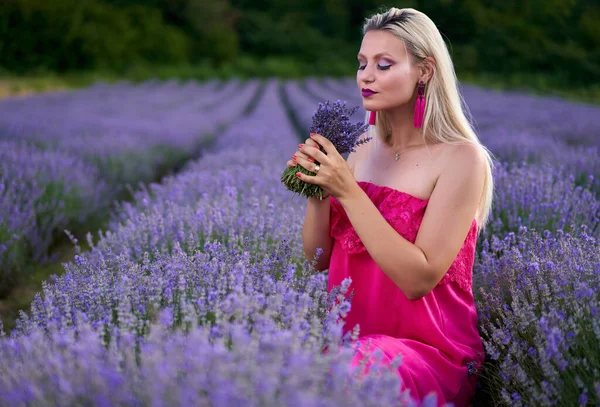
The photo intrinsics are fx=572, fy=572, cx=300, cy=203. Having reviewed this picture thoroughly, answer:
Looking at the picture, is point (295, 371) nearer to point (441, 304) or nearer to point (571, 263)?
point (441, 304)

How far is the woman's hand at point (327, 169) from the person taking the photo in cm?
161

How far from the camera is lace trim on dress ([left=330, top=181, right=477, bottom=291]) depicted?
1761mm

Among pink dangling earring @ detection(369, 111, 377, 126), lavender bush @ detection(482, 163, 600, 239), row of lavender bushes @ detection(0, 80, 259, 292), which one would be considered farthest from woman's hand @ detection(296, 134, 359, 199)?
row of lavender bushes @ detection(0, 80, 259, 292)

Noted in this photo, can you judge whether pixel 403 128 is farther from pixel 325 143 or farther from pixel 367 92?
pixel 325 143

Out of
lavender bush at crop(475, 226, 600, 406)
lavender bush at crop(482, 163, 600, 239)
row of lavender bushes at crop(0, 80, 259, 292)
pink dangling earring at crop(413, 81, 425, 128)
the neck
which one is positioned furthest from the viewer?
row of lavender bushes at crop(0, 80, 259, 292)

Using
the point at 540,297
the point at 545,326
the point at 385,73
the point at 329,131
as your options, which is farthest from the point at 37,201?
the point at 545,326

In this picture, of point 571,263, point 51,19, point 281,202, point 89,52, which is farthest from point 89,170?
point 89,52

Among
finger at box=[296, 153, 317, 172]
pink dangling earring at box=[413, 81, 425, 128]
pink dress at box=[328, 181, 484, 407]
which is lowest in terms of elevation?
pink dress at box=[328, 181, 484, 407]

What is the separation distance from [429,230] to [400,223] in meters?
0.13

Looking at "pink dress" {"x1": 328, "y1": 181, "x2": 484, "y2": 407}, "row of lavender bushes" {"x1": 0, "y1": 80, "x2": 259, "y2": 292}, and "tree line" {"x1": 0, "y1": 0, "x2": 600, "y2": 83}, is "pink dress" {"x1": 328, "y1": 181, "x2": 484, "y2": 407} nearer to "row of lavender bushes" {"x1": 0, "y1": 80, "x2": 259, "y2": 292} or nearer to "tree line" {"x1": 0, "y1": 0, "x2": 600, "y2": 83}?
"row of lavender bushes" {"x1": 0, "y1": 80, "x2": 259, "y2": 292}

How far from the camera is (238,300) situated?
124 centimetres

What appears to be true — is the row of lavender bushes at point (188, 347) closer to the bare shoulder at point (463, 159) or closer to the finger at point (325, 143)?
the finger at point (325, 143)

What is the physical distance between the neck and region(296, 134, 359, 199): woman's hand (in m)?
0.39

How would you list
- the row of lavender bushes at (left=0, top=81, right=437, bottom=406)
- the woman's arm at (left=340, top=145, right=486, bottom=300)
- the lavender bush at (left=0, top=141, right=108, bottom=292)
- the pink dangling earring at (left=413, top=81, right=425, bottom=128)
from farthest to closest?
the lavender bush at (left=0, top=141, right=108, bottom=292), the pink dangling earring at (left=413, top=81, right=425, bottom=128), the woman's arm at (left=340, top=145, right=486, bottom=300), the row of lavender bushes at (left=0, top=81, right=437, bottom=406)
